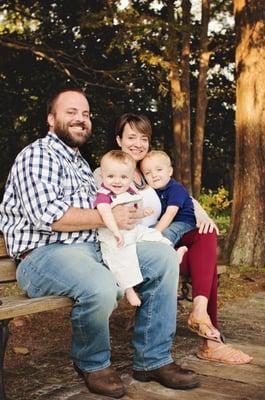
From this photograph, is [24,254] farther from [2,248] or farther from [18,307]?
[18,307]

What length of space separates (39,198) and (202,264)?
123 centimetres

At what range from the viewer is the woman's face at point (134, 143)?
4727 millimetres

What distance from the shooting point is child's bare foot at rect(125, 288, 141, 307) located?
3.89m

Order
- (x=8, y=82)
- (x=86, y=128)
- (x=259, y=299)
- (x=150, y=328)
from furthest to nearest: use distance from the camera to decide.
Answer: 1. (x=8, y=82)
2. (x=259, y=299)
3. (x=86, y=128)
4. (x=150, y=328)

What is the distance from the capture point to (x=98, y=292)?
3613mm

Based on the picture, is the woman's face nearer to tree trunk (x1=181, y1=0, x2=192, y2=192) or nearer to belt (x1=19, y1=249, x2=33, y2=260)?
belt (x1=19, y1=249, x2=33, y2=260)

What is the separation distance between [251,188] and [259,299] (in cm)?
242

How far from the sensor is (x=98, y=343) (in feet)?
12.2

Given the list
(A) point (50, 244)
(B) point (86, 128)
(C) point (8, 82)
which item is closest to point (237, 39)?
(B) point (86, 128)

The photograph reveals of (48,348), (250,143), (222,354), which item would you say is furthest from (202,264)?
(250,143)

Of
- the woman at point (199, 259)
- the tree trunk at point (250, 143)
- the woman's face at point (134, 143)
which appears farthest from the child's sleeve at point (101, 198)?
the tree trunk at point (250, 143)

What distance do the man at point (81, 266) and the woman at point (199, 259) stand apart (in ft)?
1.45

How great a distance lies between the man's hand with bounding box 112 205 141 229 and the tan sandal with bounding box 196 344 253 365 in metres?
1.09

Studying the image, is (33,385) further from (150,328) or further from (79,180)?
(79,180)
